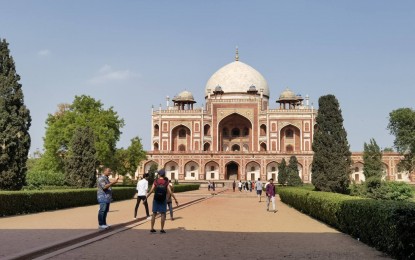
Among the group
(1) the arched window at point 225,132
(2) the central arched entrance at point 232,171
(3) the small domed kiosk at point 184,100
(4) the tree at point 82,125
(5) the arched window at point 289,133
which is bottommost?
(2) the central arched entrance at point 232,171

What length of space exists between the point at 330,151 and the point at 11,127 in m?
16.3

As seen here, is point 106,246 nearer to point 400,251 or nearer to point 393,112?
point 400,251

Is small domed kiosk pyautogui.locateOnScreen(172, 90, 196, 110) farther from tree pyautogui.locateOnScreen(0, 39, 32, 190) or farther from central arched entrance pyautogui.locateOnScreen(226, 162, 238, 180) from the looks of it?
tree pyautogui.locateOnScreen(0, 39, 32, 190)

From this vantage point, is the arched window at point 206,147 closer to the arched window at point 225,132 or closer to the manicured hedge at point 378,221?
the arched window at point 225,132

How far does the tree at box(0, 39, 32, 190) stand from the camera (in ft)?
70.0

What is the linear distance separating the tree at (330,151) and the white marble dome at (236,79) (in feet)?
191

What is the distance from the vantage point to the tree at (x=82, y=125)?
1644 inches

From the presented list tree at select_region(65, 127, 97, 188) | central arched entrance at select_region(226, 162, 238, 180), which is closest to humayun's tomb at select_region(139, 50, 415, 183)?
central arched entrance at select_region(226, 162, 238, 180)

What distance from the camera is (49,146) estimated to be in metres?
42.7

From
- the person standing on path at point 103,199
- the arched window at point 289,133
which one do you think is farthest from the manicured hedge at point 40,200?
the arched window at point 289,133

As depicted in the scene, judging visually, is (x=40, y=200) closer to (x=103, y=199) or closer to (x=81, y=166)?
(x=103, y=199)

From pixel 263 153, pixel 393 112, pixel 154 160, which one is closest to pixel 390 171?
pixel 393 112

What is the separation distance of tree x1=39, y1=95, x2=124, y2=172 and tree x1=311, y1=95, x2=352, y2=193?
65.9 feet

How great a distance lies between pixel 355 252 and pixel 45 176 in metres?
29.9
